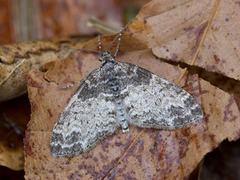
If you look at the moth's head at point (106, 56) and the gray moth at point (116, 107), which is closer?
the gray moth at point (116, 107)

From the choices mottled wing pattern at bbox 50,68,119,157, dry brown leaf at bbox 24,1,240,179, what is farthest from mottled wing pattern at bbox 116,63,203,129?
mottled wing pattern at bbox 50,68,119,157

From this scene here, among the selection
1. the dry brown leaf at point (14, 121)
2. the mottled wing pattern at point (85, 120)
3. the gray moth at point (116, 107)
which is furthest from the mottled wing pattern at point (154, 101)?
the dry brown leaf at point (14, 121)

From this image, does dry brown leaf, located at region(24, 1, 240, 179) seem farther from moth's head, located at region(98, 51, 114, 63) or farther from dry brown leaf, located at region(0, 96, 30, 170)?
dry brown leaf, located at region(0, 96, 30, 170)

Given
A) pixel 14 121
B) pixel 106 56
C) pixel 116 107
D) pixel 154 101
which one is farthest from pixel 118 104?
pixel 14 121

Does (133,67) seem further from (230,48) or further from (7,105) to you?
(7,105)

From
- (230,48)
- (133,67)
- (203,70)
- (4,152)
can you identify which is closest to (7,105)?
(4,152)

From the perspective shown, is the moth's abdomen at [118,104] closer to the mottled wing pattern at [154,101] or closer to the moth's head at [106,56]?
the mottled wing pattern at [154,101]

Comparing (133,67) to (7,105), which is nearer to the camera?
(133,67)
